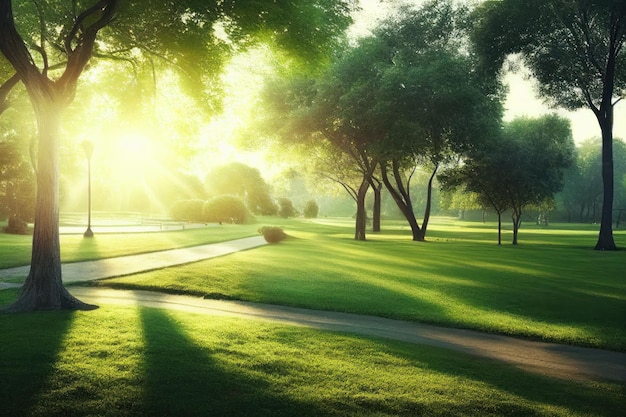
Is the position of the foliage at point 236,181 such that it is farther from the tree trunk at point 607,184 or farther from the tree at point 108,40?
the tree at point 108,40

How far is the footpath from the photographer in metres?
7.61

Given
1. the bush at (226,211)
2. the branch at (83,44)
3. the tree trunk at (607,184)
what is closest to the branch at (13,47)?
the branch at (83,44)

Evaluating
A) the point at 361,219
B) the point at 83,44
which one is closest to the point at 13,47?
the point at 83,44

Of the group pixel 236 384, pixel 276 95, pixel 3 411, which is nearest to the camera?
pixel 3 411

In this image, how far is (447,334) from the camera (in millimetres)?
9500

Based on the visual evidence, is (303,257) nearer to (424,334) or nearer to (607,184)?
(424,334)

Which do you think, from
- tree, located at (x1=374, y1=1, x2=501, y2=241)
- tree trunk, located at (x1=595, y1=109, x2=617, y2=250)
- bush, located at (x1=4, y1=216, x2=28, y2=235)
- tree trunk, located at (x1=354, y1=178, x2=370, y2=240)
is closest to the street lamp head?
bush, located at (x1=4, y1=216, x2=28, y2=235)

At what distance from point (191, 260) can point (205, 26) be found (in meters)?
9.16

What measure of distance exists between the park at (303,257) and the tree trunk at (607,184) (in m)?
0.13

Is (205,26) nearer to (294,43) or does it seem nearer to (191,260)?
(294,43)

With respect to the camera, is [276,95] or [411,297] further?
[276,95]

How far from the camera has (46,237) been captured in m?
9.75

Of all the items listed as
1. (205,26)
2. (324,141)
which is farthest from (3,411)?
(324,141)

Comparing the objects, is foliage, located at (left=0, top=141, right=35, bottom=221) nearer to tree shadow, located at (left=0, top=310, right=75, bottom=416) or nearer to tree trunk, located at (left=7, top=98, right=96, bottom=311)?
tree trunk, located at (left=7, top=98, right=96, bottom=311)
